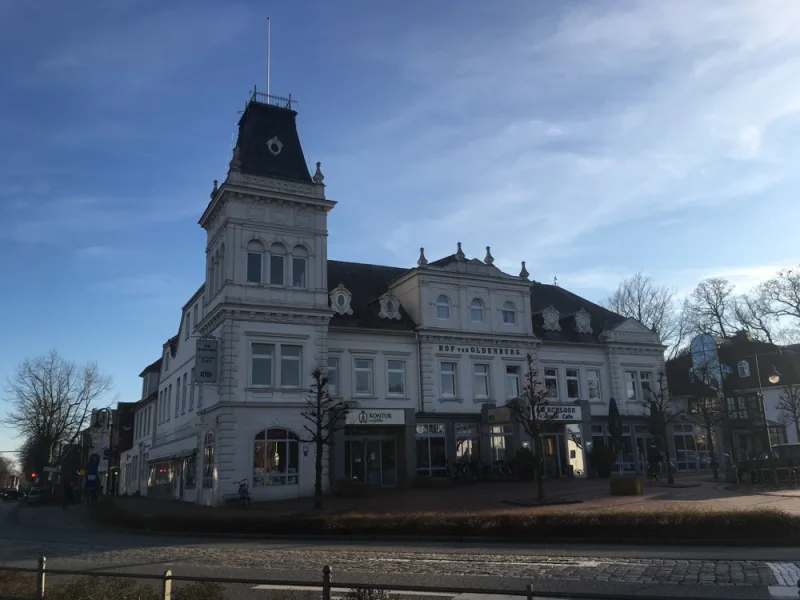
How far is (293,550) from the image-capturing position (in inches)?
675

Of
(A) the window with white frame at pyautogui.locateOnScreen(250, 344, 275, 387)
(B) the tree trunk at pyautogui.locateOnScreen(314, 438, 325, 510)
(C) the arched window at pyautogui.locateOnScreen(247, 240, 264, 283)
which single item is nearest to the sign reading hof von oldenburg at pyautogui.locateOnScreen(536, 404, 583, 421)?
(A) the window with white frame at pyautogui.locateOnScreen(250, 344, 275, 387)

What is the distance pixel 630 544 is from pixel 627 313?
4981 centimetres

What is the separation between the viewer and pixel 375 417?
3606 centimetres

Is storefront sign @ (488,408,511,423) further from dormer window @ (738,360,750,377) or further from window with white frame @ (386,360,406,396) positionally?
dormer window @ (738,360,750,377)

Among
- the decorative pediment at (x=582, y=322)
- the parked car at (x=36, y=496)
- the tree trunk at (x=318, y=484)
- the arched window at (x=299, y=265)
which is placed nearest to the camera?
the tree trunk at (x=318, y=484)

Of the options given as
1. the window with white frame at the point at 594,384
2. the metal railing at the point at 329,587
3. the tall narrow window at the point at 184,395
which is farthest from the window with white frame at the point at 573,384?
the metal railing at the point at 329,587

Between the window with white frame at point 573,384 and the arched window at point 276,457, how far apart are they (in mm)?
19943

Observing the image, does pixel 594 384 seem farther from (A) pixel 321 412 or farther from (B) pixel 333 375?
(A) pixel 321 412

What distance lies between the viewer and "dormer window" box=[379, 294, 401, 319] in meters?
40.2

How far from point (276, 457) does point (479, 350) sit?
14416 millimetres

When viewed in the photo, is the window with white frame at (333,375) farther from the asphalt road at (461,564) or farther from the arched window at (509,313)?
the asphalt road at (461,564)

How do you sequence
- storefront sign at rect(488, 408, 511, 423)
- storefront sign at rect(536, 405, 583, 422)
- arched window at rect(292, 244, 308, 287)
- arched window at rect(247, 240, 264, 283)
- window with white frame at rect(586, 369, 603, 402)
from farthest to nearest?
1. window with white frame at rect(586, 369, 603, 402)
2. storefront sign at rect(536, 405, 583, 422)
3. storefront sign at rect(488, 408, 511, 423)
4. arched window at rect(292, 244, 308, 287)
5. arched window at rect(247, 240, 264, 283)

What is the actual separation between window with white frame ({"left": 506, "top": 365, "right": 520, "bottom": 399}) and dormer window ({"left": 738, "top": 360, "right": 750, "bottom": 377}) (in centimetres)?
2753

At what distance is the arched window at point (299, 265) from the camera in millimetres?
35875
